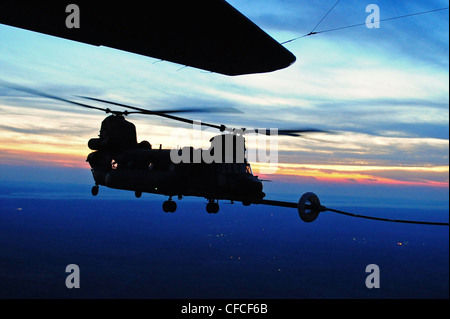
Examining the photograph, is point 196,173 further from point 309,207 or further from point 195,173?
point 309,207

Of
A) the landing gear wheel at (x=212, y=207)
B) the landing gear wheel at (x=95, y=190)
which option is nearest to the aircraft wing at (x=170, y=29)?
the landing gear wheel at (x=212, y=207)

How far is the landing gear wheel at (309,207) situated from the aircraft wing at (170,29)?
30.1ft

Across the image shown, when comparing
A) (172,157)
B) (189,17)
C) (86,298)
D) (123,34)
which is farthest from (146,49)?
(86,298)

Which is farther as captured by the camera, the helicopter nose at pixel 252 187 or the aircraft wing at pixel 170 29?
the helicopter nose at pixel 252 187

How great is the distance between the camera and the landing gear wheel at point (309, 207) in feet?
45.9

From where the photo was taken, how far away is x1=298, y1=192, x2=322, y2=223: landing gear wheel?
45.9 feet

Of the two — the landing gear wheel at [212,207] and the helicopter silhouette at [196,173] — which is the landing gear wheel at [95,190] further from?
the landing gear wheel at [212,207]

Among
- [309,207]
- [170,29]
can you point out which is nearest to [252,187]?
[309,207]

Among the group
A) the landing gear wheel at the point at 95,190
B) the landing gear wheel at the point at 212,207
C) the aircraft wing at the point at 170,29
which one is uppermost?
the aircraft wing at the point at 170,29

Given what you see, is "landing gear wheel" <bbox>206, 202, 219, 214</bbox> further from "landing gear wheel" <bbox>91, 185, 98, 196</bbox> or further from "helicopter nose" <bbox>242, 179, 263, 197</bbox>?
"landing gear wheel" <bbox>91, 185, 98, 196</bbox>

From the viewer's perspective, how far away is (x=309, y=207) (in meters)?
14.2

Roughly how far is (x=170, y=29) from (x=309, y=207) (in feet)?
40.7

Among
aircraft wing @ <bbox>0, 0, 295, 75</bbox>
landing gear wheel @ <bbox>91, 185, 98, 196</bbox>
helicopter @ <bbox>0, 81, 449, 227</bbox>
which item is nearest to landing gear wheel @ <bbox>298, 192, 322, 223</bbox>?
Result: helicopter @ <bbox>0, 81, 449, 227</bbox>

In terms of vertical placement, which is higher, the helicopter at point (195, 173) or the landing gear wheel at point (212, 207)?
the helicopter at point (195, 173)
